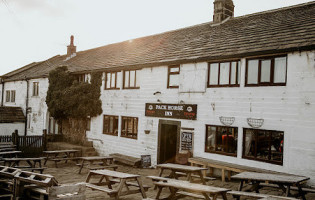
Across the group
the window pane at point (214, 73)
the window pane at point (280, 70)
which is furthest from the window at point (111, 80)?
the window pane at point (280, 70)

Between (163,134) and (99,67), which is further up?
(99,67)

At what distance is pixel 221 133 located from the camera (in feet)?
39.7

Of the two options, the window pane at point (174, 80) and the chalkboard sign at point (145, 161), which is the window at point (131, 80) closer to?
the window pane at point (174, 80)

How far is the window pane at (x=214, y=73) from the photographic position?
40.8 feet

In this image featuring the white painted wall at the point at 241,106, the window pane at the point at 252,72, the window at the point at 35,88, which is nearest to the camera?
the white painted wall at the point at 241,106

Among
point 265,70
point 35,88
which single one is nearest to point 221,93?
point 265,70

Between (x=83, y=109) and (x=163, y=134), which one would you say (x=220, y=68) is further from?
(x=83, y=109)

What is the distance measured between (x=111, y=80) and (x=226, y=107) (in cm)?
836

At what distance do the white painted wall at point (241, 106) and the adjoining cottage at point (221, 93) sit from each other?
0.03 meters

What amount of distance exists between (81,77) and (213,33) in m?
9.90

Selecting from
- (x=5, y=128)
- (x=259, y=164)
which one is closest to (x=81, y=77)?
(x=5, y=128)

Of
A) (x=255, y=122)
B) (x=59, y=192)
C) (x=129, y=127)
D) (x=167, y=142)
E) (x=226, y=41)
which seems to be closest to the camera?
(x=59, y=192)

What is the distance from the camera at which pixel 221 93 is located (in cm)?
1211

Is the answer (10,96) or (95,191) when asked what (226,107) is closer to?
(95,191)
